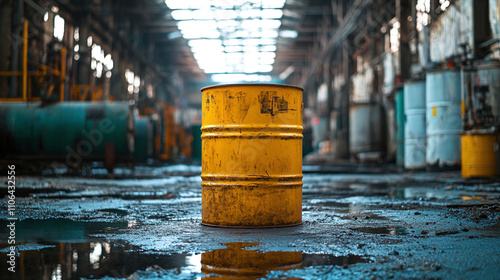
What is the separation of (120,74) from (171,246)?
85.9 ft

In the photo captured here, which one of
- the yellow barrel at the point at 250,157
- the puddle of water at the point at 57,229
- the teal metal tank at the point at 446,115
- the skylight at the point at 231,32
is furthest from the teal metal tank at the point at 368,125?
the puddle of water at the point at 57,229

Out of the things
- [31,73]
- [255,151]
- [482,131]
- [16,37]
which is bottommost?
[255,151]

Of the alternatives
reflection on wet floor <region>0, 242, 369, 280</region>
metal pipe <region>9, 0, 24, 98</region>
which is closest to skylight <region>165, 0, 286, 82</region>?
metal pipe <region>9, 0, 24, 98</region>

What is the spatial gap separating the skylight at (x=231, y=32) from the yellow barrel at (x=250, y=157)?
76.4 ft

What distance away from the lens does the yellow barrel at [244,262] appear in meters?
2.23

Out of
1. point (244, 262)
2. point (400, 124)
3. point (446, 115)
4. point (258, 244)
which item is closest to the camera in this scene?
point (244, 262)

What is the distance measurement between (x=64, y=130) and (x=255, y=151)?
9801 mm

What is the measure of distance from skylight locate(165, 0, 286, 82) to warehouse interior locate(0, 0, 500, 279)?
0.18 m

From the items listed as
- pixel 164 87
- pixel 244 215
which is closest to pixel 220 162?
pixel 244 215

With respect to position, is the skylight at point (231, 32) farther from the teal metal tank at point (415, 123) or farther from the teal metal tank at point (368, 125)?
the teal metal tank at point (415, 123)

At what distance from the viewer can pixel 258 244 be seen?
9.62 feet

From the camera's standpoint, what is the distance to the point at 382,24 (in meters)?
19.5

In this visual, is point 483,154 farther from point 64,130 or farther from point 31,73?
point 31,73

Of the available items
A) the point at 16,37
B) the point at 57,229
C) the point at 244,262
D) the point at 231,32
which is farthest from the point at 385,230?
the point at 231,32
